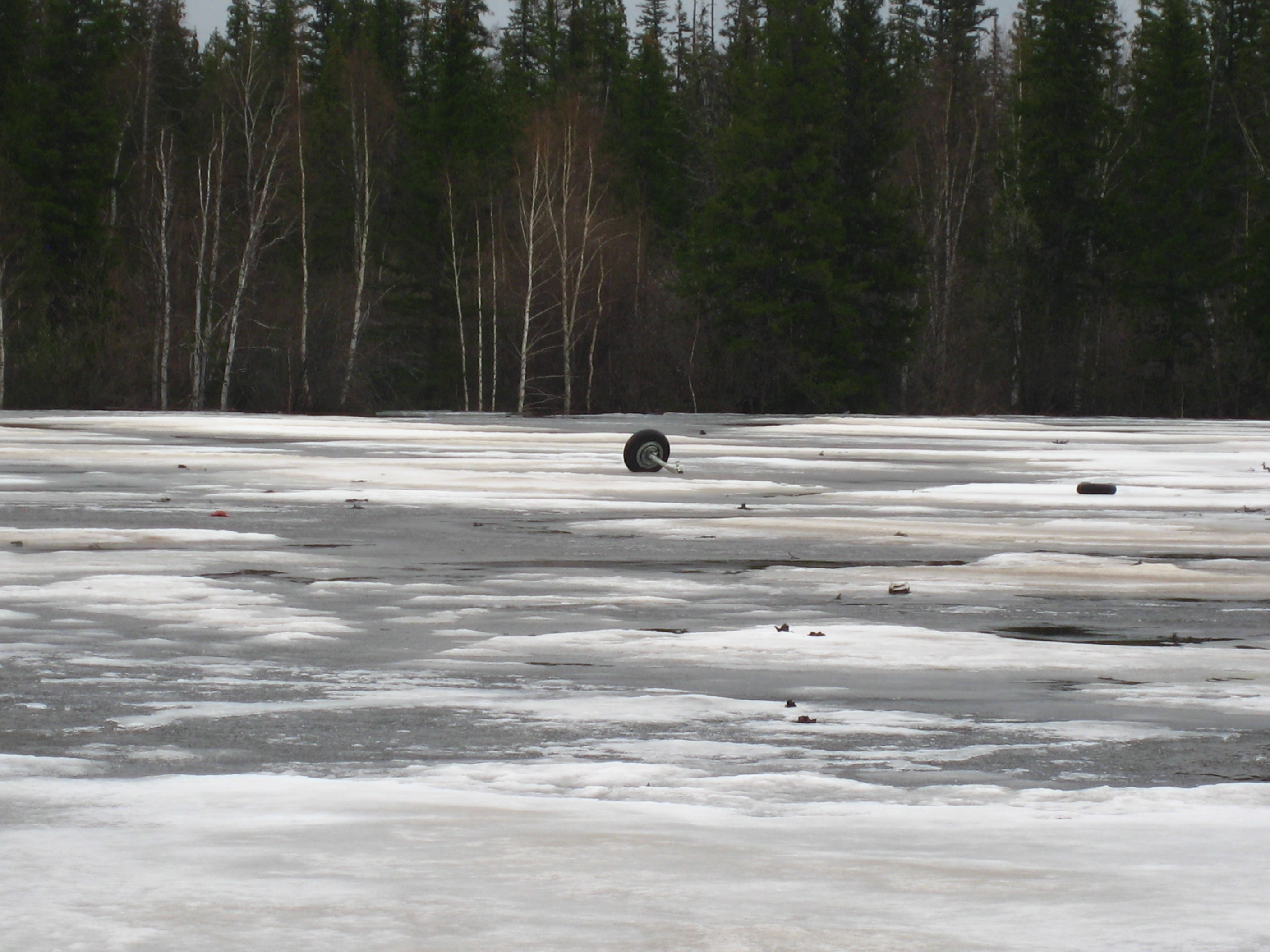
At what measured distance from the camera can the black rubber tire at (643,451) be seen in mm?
20094

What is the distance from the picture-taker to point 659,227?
69062 mm

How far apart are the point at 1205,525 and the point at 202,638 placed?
898 centimetres

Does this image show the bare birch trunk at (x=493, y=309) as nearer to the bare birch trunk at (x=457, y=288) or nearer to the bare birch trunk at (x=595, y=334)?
the bare birch trunk at (x=457, y=288)

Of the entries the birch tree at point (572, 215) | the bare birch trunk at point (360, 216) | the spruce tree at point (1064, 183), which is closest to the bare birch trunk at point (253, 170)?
the bare birch trunk at point (360, 216)

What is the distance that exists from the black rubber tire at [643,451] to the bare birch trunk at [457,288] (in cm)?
3860

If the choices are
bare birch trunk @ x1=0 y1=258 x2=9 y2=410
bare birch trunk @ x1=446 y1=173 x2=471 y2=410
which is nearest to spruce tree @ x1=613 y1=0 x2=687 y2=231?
bare birch trunk @ x1=446 y1=173 x2=471 y2=410

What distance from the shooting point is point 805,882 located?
12.8 feet

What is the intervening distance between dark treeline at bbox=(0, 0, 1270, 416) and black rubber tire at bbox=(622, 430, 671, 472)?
29.8 meters

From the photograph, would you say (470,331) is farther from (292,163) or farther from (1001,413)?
(1001,413)

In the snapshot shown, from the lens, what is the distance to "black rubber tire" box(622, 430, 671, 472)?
20.1 m

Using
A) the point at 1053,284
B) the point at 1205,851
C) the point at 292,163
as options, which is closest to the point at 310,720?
the point at 1205,851

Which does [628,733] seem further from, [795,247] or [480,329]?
[480,329]

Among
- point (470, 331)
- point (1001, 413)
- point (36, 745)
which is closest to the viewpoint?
point (36, 745)

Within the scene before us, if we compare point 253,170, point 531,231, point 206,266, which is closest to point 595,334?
point 531,231
